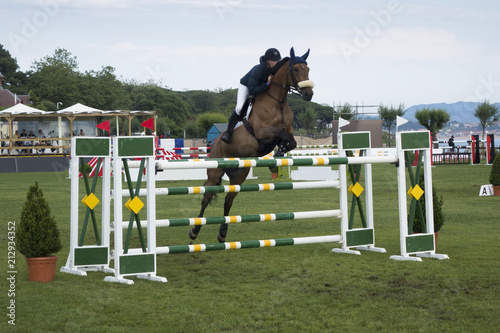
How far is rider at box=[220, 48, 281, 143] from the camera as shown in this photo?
695 cm

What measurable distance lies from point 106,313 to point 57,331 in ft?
1.50

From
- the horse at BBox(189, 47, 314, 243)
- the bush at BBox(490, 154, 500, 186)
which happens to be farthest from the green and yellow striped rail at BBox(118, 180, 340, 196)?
the bush at BBox(490, 154, 500, 186)

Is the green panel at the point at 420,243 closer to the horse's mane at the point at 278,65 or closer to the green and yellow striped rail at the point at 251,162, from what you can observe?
the green and yellow striped rail at the point at 251,162

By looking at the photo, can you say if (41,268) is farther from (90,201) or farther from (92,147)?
(92,147)

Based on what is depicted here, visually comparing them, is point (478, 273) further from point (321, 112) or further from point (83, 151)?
point (321, 112)

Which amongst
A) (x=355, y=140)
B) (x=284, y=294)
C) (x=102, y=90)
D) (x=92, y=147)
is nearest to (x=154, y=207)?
(x=92, y=147)

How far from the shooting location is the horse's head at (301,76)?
6.41 m

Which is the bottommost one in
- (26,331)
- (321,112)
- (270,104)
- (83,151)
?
(26,331)

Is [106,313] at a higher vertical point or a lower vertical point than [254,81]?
lower

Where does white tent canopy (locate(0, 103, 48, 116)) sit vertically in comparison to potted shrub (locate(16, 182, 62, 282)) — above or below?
above

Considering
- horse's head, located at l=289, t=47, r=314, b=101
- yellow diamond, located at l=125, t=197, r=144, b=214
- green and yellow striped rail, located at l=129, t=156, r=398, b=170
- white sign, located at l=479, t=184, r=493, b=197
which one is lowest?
white sign, located at l=479, t=184, r=493, b=197

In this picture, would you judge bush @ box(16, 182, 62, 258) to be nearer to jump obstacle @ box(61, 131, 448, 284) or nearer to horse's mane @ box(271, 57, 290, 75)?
jump obstacle @ box(61, 131, 448, 284)

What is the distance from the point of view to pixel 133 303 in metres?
4.25

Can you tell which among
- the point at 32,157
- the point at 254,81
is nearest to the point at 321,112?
the point at 32,157
